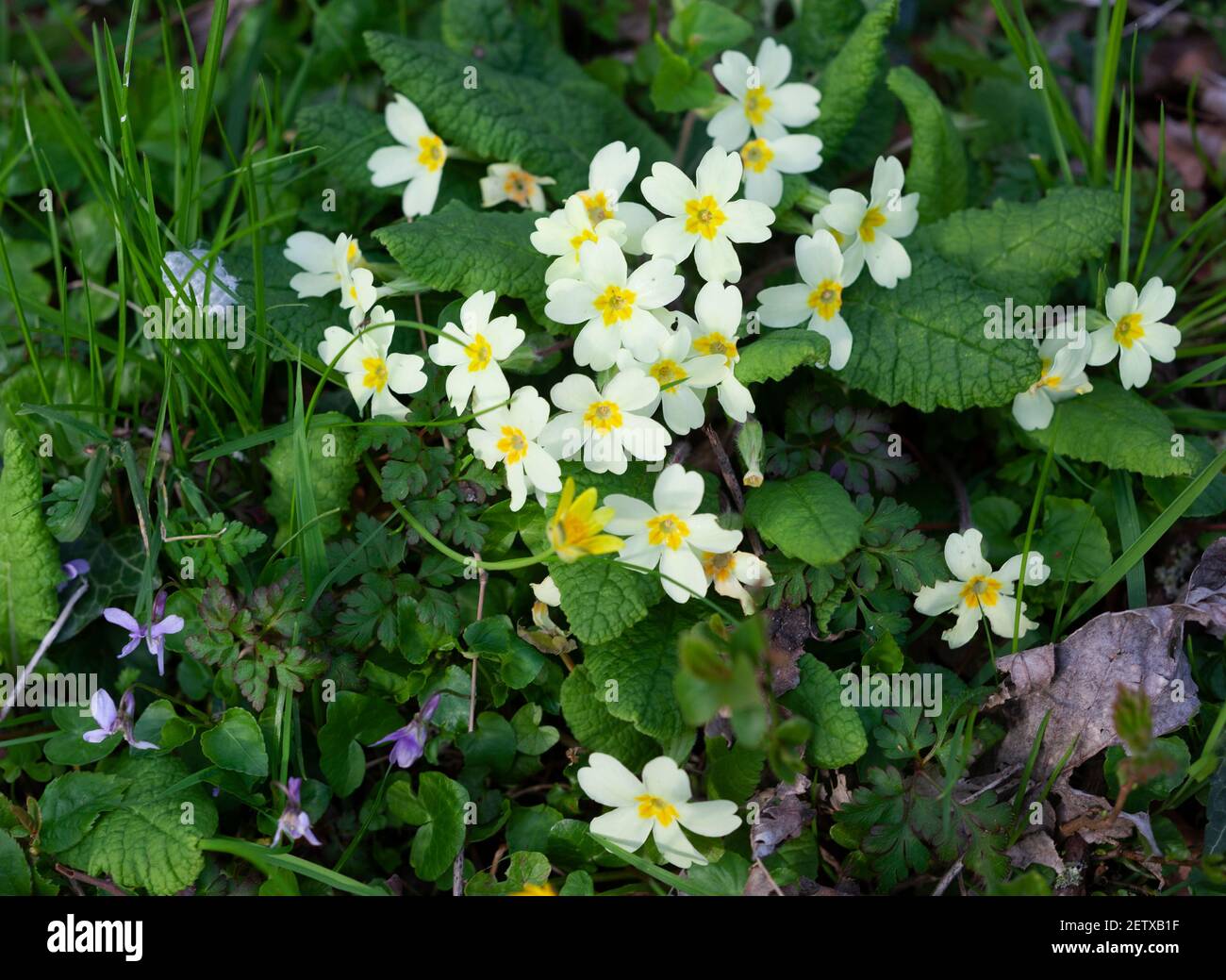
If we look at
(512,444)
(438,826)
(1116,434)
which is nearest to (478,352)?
(512,444)

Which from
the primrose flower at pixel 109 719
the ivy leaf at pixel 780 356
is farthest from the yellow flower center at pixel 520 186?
Answer: the primrose flower at pixel 109 719

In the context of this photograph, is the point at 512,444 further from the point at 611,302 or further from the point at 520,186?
the point at 520,186

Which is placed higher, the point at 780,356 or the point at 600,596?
the point at 780,356

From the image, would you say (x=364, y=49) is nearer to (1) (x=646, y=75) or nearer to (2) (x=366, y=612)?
(1) (x=646, y=75)

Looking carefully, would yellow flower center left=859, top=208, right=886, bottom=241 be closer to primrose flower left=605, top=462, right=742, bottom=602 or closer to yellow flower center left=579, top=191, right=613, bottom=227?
yellow flower center left=579, top=191, right=613, bottom=227

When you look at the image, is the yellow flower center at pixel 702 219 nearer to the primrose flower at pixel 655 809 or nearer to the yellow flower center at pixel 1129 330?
the yellow flower center at pixel 1129 330

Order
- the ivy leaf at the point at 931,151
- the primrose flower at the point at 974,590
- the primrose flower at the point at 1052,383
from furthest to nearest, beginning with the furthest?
the ivy leaf at the point at 931,151
the primrose flower at the point at 1052,383
the primrose flower at the point at 974,590
